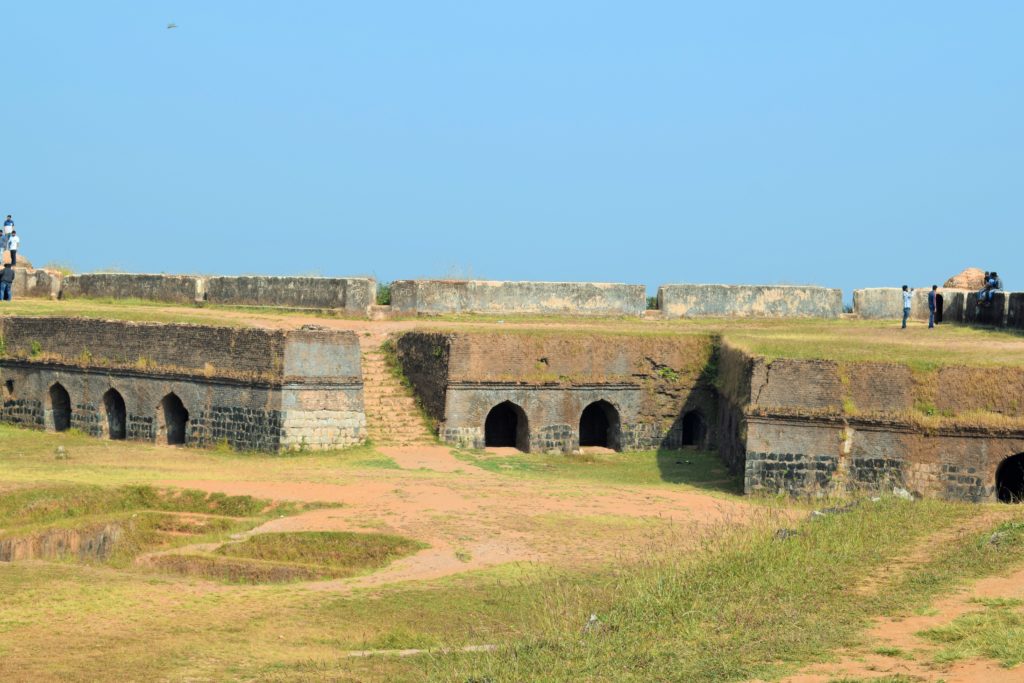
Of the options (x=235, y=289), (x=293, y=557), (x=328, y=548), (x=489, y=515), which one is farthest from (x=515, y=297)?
(x=293, y=557)

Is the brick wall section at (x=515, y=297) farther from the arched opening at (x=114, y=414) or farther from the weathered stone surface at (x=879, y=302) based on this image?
the arched opening at (x=114, y=414)

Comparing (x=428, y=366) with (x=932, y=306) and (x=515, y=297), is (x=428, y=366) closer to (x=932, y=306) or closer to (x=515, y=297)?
(x=515, y=297)

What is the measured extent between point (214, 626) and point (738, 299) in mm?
17963

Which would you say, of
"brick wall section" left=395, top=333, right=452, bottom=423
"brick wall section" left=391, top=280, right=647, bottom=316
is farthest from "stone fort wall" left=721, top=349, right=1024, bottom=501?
"brick wall section" left=391, top=280, right=647, bottom=316

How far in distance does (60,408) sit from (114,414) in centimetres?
137

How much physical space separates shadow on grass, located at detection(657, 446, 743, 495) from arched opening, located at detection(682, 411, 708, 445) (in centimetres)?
35

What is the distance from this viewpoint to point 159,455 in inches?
912

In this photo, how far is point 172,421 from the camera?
1003 inches

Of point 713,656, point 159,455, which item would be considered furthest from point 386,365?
point 713,656

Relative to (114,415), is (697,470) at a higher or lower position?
lower

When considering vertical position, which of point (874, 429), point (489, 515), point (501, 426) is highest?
point (874, 429)

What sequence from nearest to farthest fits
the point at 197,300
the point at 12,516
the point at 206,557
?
1. the point at 206,557
2. the point at 12,516
3. the point at 197,300

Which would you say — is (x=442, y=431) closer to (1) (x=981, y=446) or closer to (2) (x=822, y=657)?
(1) (x=981, y=446)

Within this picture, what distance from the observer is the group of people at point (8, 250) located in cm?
3033
